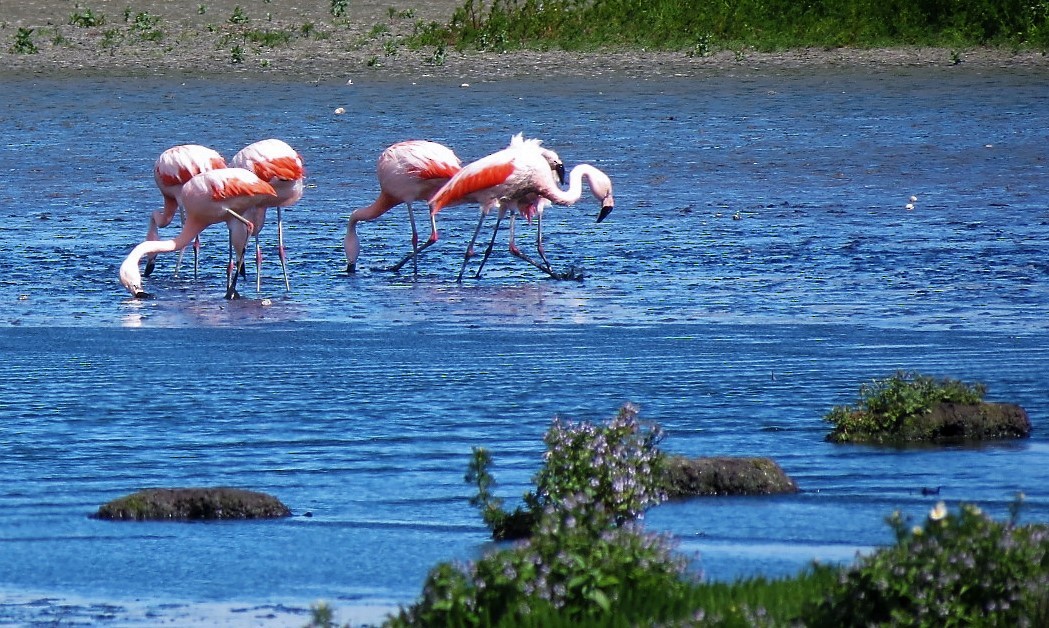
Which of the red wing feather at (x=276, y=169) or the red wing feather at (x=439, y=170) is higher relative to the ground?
the red wing feather at (x=276, y=169)

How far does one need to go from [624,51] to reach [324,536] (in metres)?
24.6

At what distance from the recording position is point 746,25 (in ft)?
103

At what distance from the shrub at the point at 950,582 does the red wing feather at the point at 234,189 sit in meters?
8.32

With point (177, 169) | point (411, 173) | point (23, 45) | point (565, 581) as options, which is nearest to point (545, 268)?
point (411, 173)

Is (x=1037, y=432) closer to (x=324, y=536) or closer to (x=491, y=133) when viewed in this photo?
(x=324, y=536)

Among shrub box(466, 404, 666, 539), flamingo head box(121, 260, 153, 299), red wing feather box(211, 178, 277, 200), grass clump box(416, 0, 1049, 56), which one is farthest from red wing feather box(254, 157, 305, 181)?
grass clump box(416, 0, 1049, 56)

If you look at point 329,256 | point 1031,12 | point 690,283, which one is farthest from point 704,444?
point 1031,12

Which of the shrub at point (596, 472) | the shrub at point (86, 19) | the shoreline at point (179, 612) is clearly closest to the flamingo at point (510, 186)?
the shrub at point (596, 472)

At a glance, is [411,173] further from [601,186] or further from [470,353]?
[470,353]

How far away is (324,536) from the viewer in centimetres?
617

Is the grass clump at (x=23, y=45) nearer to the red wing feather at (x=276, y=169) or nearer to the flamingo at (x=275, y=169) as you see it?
the flamingo at (x=275, y=169)

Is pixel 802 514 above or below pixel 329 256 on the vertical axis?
above

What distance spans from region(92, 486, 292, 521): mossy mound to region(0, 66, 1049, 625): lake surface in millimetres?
77

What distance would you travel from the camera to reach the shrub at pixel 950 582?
431 centimetres
